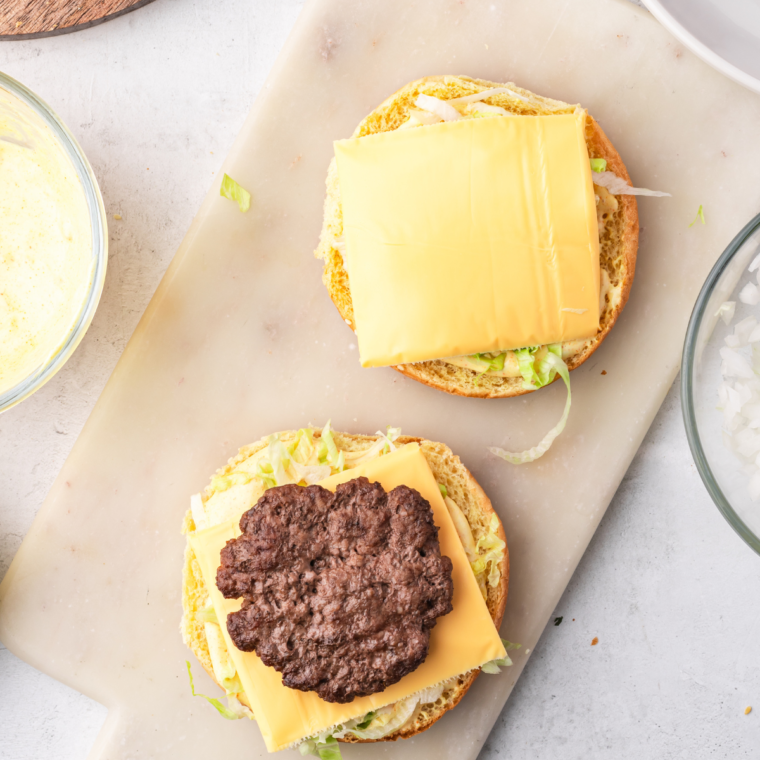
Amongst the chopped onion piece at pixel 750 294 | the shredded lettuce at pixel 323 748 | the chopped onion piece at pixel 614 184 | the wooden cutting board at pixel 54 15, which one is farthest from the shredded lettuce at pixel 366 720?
the wooden cutting board at pixel 54 15

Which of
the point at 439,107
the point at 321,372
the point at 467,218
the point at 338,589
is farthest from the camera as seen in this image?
the point at 321,372

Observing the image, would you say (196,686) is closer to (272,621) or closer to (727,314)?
(272,621)

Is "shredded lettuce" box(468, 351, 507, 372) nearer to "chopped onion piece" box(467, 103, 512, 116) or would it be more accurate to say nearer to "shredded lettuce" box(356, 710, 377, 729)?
"chopped onion piece" box(467, 103, 512, 116)

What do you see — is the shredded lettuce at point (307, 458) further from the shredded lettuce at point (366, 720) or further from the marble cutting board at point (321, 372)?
the shredded lettuce at point (366, 720)

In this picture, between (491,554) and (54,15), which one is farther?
(54,15)

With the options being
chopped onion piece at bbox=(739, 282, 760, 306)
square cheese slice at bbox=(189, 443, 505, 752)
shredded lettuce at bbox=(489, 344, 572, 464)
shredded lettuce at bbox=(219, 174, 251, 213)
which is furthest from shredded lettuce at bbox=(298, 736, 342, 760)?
chopped onion piece at bbox=(739, 282, 760, 306)

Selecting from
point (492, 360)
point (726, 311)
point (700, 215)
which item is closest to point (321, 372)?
point (492, 360)

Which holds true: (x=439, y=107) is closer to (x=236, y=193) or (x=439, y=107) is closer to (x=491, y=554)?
(x=236, y=193)
